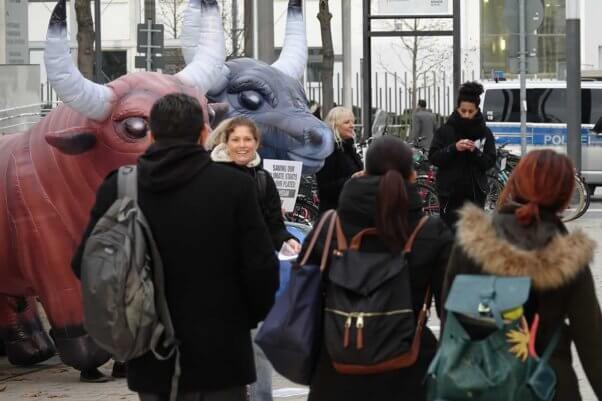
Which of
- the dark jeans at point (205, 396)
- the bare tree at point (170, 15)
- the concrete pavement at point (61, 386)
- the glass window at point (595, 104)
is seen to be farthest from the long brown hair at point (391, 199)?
the bare tree at point (170, 15)

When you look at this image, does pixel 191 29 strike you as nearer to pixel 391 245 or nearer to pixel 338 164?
pixel 338 164

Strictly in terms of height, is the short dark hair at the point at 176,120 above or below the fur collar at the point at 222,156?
above

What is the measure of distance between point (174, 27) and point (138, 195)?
36.6m

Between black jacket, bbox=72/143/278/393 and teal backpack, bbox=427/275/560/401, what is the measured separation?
2.90ft

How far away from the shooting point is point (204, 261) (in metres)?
4.98

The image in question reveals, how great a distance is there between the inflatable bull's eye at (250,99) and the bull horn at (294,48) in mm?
547

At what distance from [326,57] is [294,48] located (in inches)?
756

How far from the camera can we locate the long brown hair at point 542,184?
4.50 meters

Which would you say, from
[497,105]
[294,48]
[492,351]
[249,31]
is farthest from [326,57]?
[492,351]

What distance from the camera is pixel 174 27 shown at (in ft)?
135

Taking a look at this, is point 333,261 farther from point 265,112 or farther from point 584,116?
point 584,116

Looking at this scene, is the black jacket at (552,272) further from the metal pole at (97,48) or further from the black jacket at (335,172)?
the metal pole at (97,48)

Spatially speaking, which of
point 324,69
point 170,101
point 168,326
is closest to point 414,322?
point 168,326

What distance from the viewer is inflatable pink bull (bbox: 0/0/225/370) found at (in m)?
8.46
